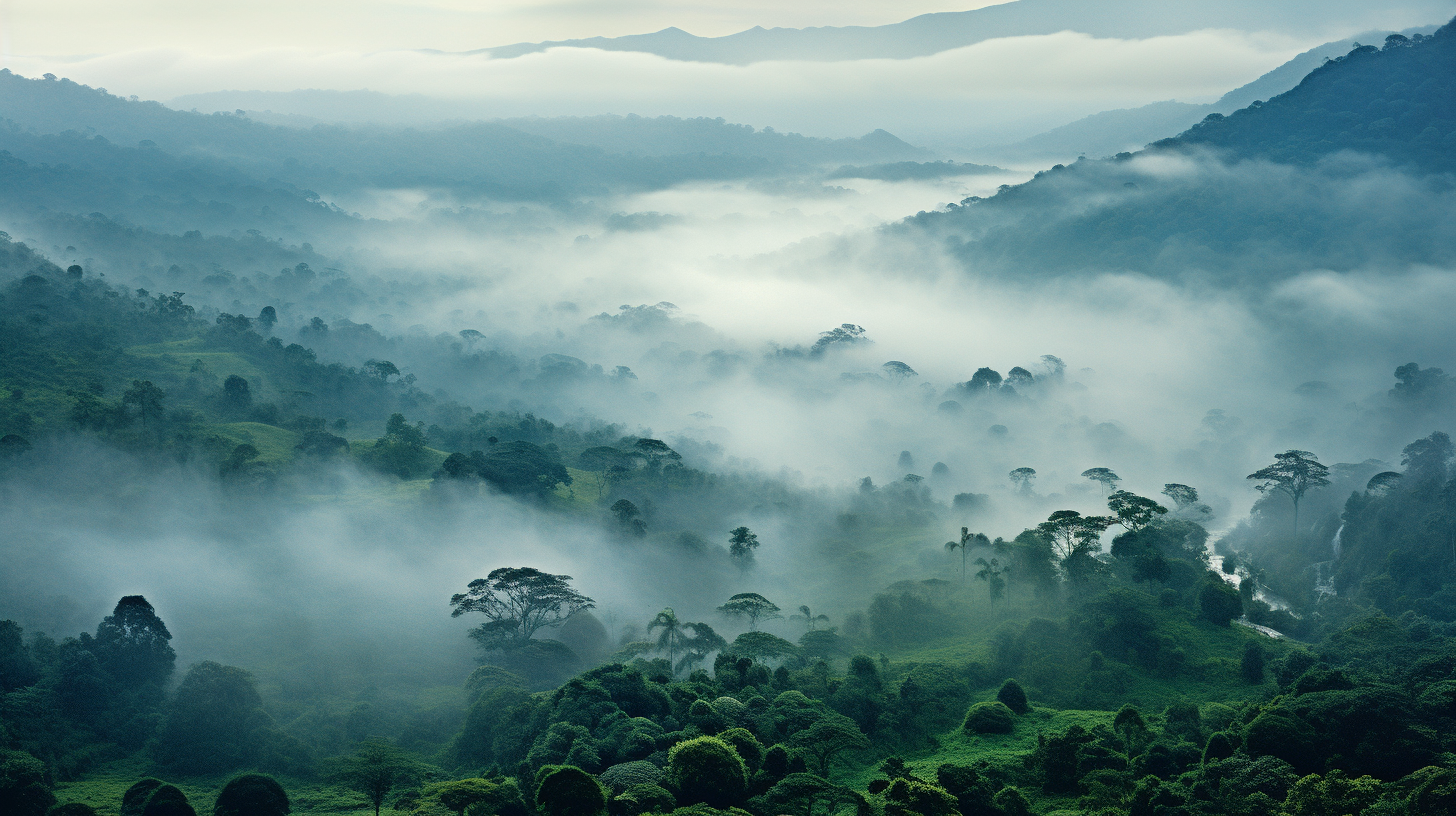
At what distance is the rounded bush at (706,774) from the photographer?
139 feet

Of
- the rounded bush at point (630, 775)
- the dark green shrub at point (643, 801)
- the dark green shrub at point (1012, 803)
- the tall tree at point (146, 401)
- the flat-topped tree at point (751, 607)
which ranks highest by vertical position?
the tall tree at point (146, 401)

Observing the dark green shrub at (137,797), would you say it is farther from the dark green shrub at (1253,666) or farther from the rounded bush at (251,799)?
the dark green shrub at (1253,666)

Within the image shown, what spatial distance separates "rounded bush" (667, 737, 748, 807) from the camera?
42.5 metres

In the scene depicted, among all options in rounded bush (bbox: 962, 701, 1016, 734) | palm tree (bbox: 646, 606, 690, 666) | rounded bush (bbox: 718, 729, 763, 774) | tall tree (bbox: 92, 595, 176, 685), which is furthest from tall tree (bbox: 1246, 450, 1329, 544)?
tall tree (bbox: 92, 595, 176, 685)

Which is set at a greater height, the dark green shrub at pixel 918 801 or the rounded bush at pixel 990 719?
the dark green shrub at pixel 918 801

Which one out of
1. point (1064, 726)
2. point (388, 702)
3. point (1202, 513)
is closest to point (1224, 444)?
point (1202, 513)

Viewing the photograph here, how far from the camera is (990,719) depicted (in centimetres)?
5653

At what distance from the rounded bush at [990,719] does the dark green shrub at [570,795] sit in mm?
26038

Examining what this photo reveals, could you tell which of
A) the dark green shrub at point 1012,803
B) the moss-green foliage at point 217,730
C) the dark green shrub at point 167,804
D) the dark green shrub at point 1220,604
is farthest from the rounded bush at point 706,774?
the dark green shrub at point 1220,604

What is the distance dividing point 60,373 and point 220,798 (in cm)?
8898

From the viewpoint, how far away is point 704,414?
16100cm

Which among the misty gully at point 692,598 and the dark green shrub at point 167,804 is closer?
the dark green shrub at point 167,804

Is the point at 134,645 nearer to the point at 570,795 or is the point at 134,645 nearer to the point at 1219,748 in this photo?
the point at 570,795

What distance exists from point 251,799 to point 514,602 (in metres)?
31.2
